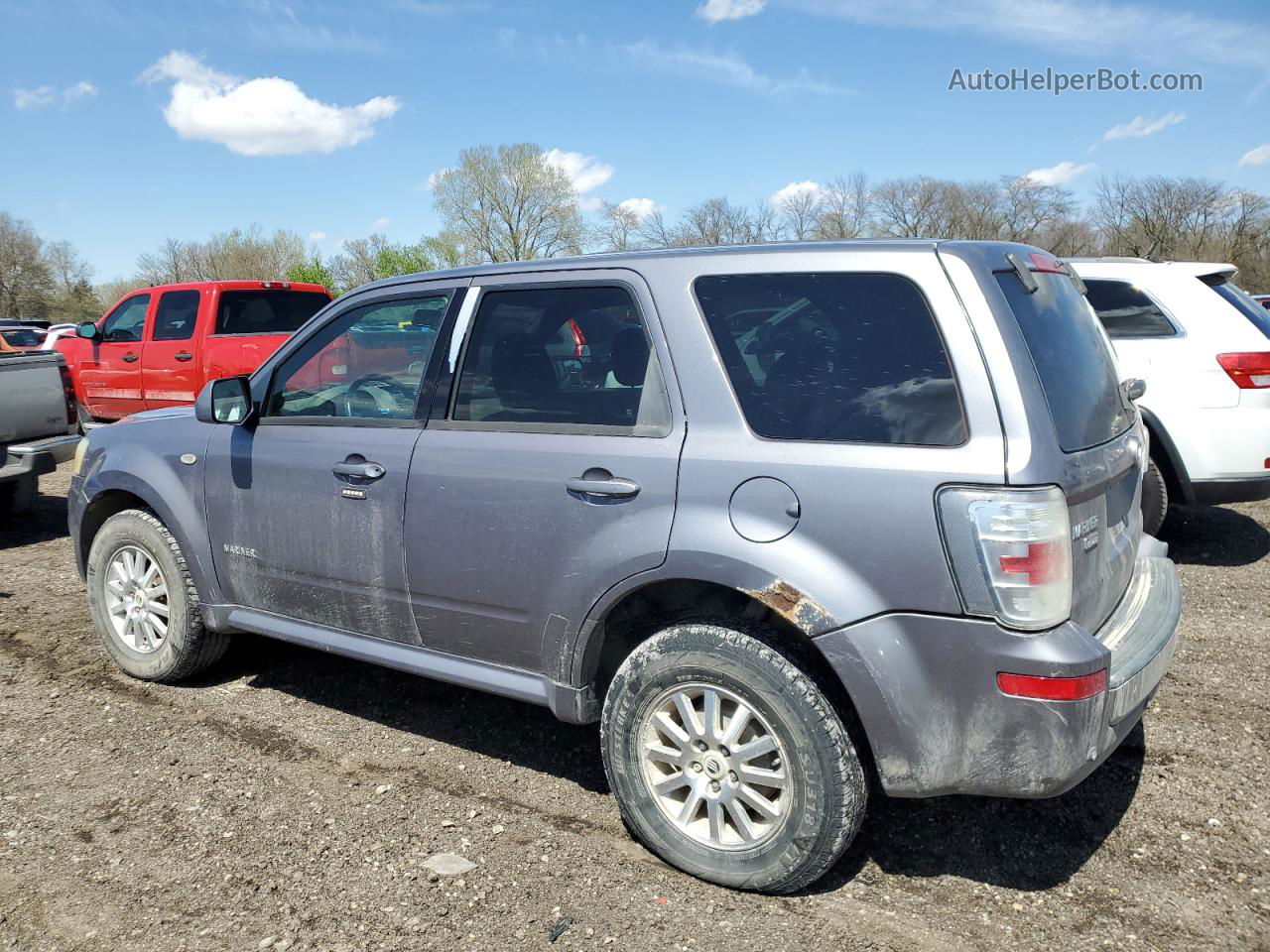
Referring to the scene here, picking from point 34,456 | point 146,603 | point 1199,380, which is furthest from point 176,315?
point 1199,380

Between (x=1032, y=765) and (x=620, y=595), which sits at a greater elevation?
(x=620, y=595)

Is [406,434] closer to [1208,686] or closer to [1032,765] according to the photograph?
[1032,765]

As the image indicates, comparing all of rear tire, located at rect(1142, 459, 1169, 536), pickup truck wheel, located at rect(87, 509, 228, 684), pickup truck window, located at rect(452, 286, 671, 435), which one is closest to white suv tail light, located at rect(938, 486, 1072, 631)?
pickup truck window, located at rect(452, 286, 671, 435)

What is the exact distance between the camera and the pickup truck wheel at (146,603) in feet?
14.4

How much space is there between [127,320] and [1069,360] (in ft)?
38.6

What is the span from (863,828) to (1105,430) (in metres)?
1.54

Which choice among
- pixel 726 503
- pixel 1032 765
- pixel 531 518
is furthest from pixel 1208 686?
pixel 531 518

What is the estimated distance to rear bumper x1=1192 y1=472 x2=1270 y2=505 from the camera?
5992mm

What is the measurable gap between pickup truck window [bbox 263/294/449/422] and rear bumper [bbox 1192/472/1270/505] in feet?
16.2

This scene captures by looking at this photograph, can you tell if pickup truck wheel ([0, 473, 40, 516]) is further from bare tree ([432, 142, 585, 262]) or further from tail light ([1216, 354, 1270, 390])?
bare tree ([432, 142, 585, 262])

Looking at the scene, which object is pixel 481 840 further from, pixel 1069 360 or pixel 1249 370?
pixel 1249 370

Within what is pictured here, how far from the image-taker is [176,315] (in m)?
11.3

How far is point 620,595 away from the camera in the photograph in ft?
9.99

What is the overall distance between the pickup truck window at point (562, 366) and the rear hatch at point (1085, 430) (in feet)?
3.65
